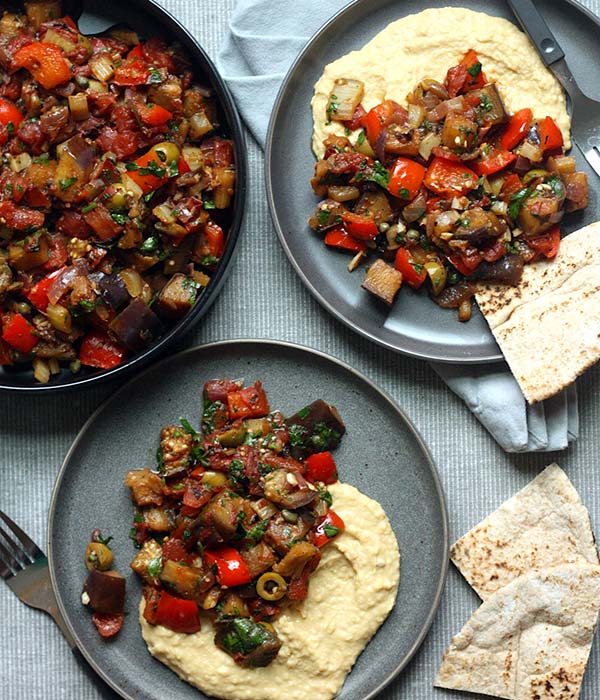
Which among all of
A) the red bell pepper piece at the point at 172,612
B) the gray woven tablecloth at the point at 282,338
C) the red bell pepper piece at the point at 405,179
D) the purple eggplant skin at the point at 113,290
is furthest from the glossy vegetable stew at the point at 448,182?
the red bell pepper piece at the point at 172,612

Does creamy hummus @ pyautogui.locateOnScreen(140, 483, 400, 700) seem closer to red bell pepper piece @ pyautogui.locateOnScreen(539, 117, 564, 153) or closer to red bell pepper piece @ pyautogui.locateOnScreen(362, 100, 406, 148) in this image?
red bell pepper piece @ pyautogui.locateOnScreen(362, 100, 406, 148)

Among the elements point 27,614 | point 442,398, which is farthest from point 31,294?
point 442,398

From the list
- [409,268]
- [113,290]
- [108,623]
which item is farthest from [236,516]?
[409,268]

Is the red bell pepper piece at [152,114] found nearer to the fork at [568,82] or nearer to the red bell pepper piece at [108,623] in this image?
the fork at [568,82]

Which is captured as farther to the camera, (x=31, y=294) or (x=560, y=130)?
(x=560, y=130)

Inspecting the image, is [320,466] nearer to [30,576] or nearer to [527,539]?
[527,539]

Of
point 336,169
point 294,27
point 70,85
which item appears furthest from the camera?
point 294,27

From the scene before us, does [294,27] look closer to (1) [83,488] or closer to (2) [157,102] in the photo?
(2) [157,102]

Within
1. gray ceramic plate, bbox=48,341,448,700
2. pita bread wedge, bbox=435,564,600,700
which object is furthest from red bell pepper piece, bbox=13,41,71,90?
pita bread wedge, bbox=435,564,600,700

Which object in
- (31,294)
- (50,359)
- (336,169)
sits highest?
(336,169)
